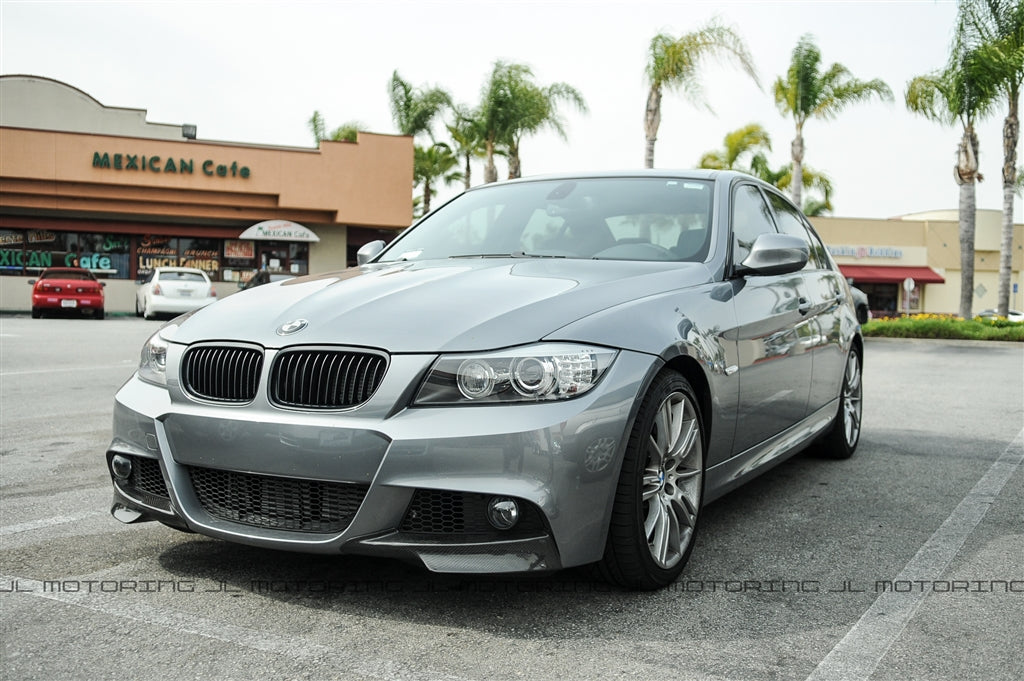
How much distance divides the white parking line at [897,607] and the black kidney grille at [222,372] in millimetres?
1911

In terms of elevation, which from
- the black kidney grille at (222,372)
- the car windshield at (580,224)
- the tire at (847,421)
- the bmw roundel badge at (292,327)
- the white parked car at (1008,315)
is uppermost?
the car windshield at (580,224)

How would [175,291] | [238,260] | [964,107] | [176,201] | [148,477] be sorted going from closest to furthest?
[148,477] → [175,291] → [964,107] → [176,201] → [238,260]

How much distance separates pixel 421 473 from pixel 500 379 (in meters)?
0.36

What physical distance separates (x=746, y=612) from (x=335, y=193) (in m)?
31.6

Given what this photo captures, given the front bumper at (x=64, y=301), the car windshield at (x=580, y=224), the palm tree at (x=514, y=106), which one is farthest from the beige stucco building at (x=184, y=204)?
the car windshield at (x=580, y=224)

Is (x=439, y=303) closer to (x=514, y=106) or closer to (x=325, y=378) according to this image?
(x=325, y=378)

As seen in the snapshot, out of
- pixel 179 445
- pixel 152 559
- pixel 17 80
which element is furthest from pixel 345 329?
pixel 17 80

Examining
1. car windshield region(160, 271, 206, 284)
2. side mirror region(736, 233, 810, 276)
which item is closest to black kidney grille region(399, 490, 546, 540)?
side mirror region(736, 233, 810, 276)

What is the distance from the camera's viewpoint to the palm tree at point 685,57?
939 inches

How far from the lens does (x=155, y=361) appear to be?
3477mm

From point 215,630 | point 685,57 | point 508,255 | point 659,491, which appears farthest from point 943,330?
point 215,630

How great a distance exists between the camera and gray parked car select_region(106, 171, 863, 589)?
2.83m

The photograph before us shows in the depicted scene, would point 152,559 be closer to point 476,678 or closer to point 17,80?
point 476,678

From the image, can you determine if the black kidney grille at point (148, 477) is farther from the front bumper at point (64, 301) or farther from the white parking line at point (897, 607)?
the front bumper at point (64, 301)
